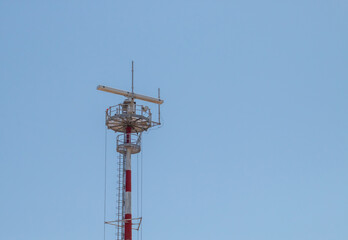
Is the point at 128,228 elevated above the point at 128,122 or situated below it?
below

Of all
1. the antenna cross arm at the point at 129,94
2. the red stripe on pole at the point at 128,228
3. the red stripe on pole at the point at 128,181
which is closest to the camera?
the red stripe on pole at the point at 128,228

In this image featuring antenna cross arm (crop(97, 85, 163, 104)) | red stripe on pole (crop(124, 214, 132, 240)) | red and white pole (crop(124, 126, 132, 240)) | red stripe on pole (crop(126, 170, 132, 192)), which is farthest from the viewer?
antenna cross arm (crop(97, 85, 163, 104))

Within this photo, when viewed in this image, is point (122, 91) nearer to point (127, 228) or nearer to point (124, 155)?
point (124, 155)

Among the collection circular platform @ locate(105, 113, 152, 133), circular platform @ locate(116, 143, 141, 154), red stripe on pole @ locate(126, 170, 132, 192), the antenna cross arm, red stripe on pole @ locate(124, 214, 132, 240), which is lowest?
red stripe on pole @ locate(124, 214, 132, 240)

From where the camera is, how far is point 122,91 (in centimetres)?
9756

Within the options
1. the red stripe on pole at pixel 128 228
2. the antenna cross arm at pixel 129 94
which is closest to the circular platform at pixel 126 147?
the antenna cross arm at pixel 129 94

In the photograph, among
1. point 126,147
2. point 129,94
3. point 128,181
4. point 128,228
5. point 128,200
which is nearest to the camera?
point 128,228

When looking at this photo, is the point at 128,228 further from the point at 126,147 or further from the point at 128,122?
the point at 128,122

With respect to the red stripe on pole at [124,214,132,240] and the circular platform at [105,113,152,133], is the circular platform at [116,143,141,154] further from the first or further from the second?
the red stripe on pole at [124,214,132,240]

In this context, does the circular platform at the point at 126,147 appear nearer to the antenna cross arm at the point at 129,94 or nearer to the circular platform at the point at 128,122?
the circular platform at the point at 128,122

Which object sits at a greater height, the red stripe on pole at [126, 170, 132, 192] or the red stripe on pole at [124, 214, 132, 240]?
the red stripe on pole at [126, 170, 132, 192]

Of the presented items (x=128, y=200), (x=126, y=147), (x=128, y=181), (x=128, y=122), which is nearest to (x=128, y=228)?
(x=128, y=200)

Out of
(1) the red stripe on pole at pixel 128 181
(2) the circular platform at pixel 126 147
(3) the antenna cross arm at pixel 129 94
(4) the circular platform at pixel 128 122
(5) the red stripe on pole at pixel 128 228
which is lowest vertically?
(5) the red stripe on pole at pixel 128 228

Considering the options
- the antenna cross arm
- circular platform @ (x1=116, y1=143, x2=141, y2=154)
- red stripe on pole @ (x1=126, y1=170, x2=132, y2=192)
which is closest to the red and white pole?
red stripe on pole @ (x1=126, y1=170, x2=132, y2=192)
